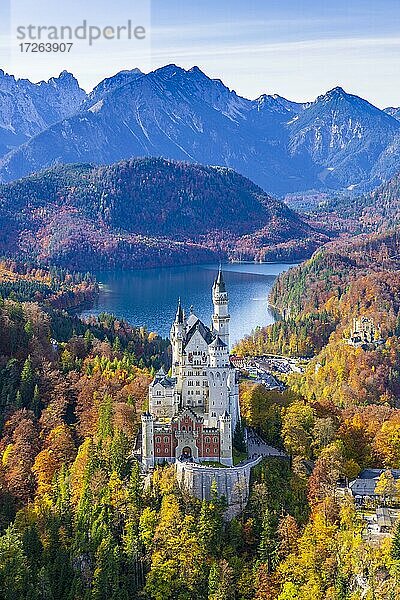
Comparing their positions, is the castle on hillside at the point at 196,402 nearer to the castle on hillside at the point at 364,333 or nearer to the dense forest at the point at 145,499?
the dense forest at the point at 145,499

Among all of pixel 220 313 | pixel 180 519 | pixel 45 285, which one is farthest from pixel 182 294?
pixel 180 519

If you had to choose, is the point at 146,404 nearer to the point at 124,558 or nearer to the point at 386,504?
the point at 124,558

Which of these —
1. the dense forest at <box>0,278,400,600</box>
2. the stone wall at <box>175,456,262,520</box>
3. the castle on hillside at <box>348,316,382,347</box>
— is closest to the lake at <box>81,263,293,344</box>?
the castle on hillside at <box>348,316,382,347</box>

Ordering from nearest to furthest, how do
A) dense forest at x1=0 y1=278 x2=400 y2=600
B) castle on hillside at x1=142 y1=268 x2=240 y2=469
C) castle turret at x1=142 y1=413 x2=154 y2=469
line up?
dense forest at x1=0 y1=278 x2=400 y2=600
castle on hillside at x1=142 y1=268 x2=240 y2=469
castle turret at x1=142 y1=413 x2=154 y2=469

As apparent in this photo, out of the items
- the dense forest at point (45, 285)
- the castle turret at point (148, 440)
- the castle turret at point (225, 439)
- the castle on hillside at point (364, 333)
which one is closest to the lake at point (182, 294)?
the dense forest at point (45, 285)

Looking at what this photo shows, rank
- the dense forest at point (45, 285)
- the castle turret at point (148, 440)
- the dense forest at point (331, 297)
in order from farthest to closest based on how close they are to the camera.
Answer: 1. the dense forest at point (45, 285)
2. the dense forest at point (331, 297)
3. the castle turret at point (148, 440)

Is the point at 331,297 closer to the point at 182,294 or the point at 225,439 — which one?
the point at 182,294

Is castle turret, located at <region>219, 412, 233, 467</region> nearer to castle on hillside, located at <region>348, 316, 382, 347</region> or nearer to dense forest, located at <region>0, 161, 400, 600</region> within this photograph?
dense forest, located at <region>0, 161, 400, 600</region>
